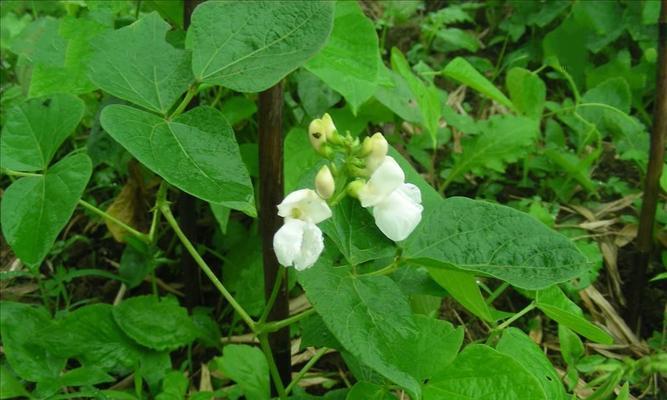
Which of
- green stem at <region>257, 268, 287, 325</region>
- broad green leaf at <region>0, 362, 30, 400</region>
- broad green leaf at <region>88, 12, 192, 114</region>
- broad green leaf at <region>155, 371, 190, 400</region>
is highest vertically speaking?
broad green leaf at <region>88, 12, 192, 114</region>

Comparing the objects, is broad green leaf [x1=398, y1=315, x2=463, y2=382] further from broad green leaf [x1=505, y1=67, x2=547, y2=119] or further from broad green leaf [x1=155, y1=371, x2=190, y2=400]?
broad green leaf [x1=505, y1=67, x2=547, y2=119]

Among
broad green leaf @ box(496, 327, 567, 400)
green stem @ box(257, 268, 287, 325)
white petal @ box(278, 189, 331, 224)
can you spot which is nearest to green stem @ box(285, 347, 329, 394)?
green stem @ box(257, 268, 287, 325)

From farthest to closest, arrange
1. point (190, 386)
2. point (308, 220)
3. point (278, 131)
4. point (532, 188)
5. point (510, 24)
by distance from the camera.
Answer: point (510, 24) < point (532, 188) < point (190, 386) < point (278, 131) < point (308, 220)

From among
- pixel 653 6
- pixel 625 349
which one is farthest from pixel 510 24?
pixel 625 349

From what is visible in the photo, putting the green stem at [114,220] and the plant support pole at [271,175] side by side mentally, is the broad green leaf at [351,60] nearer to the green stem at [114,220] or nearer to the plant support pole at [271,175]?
the plant support pole at [271,175]

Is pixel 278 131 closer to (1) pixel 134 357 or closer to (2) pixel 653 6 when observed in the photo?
(1) pixel 134 357

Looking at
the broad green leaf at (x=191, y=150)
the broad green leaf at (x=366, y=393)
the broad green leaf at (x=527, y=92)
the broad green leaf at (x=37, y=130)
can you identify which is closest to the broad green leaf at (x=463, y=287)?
the broad green leaf at (x=366, y=393)

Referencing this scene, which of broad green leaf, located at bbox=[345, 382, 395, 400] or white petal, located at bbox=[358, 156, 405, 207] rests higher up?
white petal, located at bbox=[358, 156, 405, 207]
